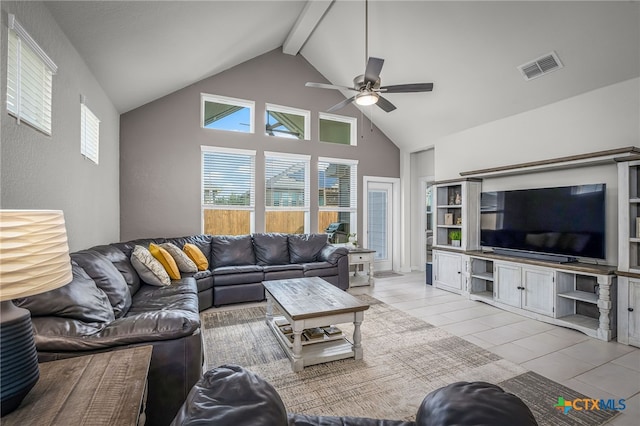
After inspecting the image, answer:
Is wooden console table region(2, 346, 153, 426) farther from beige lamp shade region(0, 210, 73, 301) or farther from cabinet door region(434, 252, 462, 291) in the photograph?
cabinet door region(434, 252, 462, 291)

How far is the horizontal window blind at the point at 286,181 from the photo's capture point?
545 centimetres

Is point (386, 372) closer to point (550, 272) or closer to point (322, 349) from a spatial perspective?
point (322, 349)

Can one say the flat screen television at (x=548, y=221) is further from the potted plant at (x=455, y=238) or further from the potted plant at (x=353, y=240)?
the potted plant at (x=353, y=240)

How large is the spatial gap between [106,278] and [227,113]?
12.3 feet

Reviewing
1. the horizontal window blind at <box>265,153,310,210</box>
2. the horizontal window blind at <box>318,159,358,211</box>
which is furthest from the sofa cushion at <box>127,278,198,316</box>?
the horizontal window blind at <box>318,159,358,211</box>

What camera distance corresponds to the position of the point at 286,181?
560 cm

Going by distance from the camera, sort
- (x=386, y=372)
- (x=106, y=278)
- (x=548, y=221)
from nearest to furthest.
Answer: (x=106, y=278) → (x=386, y=372) → (x=548, y=221)

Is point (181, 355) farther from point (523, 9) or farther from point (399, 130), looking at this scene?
point (399, 130)

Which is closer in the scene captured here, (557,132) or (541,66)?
(541,66)

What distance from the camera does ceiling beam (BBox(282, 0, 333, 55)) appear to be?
4191 millimetres

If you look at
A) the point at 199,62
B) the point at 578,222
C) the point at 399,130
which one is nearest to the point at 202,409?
the point at 578,222

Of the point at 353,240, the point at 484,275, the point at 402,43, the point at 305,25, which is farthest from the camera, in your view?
the point at 353,240

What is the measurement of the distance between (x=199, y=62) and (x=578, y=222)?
5.33 m

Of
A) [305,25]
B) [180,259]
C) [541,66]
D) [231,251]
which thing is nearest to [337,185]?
[231,251]
